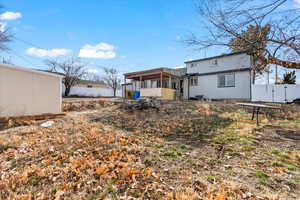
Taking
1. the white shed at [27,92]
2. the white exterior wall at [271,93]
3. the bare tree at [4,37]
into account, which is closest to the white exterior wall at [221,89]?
the white exterior wall at [271,93]

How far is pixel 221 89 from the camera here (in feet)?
46.6

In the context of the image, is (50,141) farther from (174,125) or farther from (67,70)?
(67,70)

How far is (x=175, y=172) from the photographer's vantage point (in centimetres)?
246

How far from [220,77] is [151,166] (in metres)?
14.0

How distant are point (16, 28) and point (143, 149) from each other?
16222mm

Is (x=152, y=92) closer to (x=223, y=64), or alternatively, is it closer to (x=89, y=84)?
(x=223, y=64)

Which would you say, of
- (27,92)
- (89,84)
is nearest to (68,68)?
(89,84)

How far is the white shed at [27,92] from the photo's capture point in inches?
234

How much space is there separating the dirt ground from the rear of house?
947 centimetres

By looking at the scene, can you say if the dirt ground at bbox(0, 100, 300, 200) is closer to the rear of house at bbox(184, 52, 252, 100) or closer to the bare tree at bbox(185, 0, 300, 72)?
the bare tree at bbox(185, 0, 300, 72)

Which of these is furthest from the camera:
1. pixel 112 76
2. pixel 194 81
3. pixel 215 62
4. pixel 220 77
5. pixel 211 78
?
pixel 112 76

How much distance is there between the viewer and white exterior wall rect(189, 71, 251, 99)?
12867 mm

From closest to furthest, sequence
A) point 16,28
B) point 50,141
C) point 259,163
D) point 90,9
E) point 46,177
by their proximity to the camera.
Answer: point 46,177, point 259,163, point 50,141, point 90,9, point 16,28

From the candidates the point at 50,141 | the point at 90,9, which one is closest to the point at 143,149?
the point at 50,141
